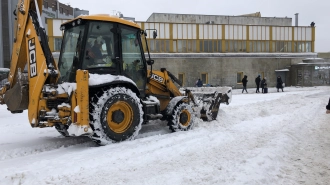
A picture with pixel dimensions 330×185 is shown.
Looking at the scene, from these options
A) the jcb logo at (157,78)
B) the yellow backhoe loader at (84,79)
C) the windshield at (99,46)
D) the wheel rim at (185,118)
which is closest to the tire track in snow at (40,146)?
Result: the yellow backhoe loader at (84,79)

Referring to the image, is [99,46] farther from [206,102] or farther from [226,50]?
[226,50]

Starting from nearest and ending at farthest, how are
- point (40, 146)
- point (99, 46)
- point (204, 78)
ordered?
point (40, 146) → point (99, 46) → point (204, 78)

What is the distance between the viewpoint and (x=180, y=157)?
4.95 meters

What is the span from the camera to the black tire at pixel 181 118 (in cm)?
718

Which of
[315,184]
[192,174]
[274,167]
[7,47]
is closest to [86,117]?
[192,174]

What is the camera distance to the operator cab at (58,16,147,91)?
594cm

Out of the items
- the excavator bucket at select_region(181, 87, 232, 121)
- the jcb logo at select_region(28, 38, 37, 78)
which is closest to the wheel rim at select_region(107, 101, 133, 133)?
the jcb logo at select_region(28, 38, 37, 78)

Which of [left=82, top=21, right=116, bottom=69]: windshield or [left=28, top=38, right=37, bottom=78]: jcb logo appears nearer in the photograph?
[left=28, top=38, right=37, bottom=78]: jcb logo

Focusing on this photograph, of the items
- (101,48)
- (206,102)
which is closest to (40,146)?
(101,48)

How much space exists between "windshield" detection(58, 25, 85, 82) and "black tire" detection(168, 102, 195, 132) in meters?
2.59

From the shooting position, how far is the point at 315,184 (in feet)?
12.8

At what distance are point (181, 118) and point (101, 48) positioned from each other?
102 inches

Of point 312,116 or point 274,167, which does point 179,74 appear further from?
point 274,167

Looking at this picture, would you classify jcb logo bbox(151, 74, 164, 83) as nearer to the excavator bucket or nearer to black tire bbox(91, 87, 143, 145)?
the excavator bucket
